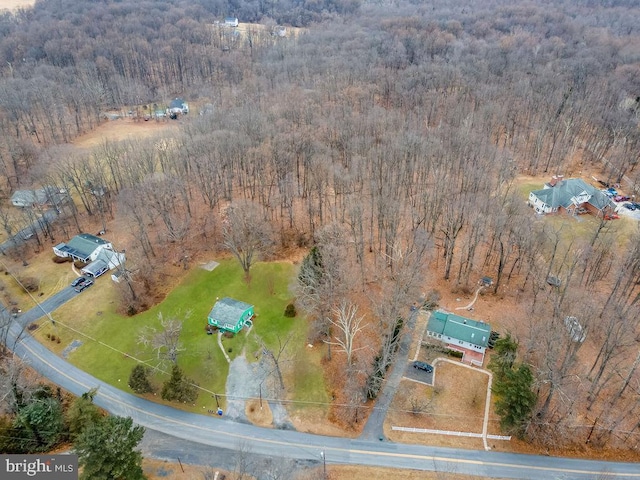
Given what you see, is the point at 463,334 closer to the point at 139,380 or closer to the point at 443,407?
the point at 443,407

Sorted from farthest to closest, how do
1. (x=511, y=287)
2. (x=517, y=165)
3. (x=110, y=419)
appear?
(x=517, y=165), (x=511, y=287), (x=110, y=419)

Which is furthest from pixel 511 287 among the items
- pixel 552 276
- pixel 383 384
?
pixel 383 384

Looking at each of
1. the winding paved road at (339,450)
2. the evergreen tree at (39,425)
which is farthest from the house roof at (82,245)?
the evergreen tree at (39,425)

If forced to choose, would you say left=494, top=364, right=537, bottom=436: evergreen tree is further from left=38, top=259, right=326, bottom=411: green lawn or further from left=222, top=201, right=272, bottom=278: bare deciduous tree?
left=222, top=201, right=272, bottom=278: bare deciduous tree

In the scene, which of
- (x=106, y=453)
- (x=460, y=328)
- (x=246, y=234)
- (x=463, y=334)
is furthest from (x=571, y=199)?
(x=106, y=453)

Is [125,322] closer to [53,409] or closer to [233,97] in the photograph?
[53,409]
